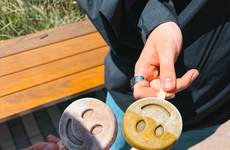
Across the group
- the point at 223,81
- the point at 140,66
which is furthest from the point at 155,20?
the point at 223,81

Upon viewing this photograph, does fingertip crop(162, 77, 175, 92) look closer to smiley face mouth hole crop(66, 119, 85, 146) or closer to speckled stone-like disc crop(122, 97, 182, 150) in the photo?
speckled stone-like disc crop(122, 97, 182, 150)

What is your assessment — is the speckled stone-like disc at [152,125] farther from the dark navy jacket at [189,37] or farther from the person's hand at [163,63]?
the dark navy jacket at [189,37]

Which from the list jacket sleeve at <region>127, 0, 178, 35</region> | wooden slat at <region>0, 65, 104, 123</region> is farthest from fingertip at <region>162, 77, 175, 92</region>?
wooden slat at <region>0, 65, 104, 123</region>

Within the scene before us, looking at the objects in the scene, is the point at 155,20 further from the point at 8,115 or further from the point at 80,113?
the point at 8,115

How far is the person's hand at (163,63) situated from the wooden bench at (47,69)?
1340 mm

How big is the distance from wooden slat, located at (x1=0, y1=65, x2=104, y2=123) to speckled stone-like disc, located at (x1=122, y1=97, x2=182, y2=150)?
4.71 ft

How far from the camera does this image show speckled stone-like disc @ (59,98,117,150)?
1.20m

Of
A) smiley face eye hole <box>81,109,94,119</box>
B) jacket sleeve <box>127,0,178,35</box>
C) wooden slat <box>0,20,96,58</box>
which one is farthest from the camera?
wooden slat <box>0,20,96,58</box>

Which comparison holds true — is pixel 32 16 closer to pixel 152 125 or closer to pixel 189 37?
pixel 189 37

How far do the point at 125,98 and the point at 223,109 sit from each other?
0.70m

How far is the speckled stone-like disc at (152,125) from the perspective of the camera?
1.00 m

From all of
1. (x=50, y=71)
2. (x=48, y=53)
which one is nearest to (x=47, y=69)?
(x=50, y=71)

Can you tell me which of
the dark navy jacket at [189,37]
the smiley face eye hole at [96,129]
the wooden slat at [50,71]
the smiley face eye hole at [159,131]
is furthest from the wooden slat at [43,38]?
the smiley face eye hole at [159,131]

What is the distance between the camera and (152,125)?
40.8 inches
